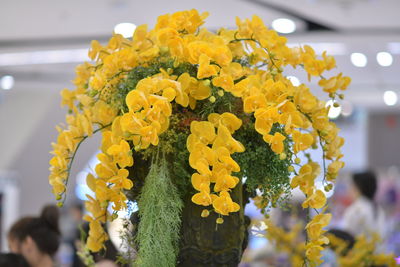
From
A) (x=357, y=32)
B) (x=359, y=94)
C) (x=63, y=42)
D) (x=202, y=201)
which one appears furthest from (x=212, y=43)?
(x=359, y=94)

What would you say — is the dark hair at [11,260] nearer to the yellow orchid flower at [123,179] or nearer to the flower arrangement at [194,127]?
the flower arrangement at [194,127]

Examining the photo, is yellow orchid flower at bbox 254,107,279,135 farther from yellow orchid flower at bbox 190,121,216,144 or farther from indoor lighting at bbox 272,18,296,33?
indoor lighting at bbox 272,18,296,33

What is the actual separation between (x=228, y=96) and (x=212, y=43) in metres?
0.12

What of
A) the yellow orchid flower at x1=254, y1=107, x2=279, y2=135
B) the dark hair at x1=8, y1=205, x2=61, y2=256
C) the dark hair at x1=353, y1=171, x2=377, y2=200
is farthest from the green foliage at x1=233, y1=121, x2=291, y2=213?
the dark hair at x1=353, y1=171, x2=377, y2=200

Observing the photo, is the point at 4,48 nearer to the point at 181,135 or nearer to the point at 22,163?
the point at 22,163

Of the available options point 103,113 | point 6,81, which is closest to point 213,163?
point 103,113

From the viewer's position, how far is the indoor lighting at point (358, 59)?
275 inches

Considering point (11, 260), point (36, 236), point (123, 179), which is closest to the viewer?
point (123, 179)

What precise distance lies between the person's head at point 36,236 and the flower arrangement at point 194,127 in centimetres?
174

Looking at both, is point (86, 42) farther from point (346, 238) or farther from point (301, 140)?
point (301, 140)

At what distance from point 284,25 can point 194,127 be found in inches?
176

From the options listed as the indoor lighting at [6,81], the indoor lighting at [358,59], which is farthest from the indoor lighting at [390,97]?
the indoor lighting at [6,81]

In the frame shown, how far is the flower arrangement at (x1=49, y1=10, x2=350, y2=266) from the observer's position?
62.7 inches

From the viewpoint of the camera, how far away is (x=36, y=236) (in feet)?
11.8
